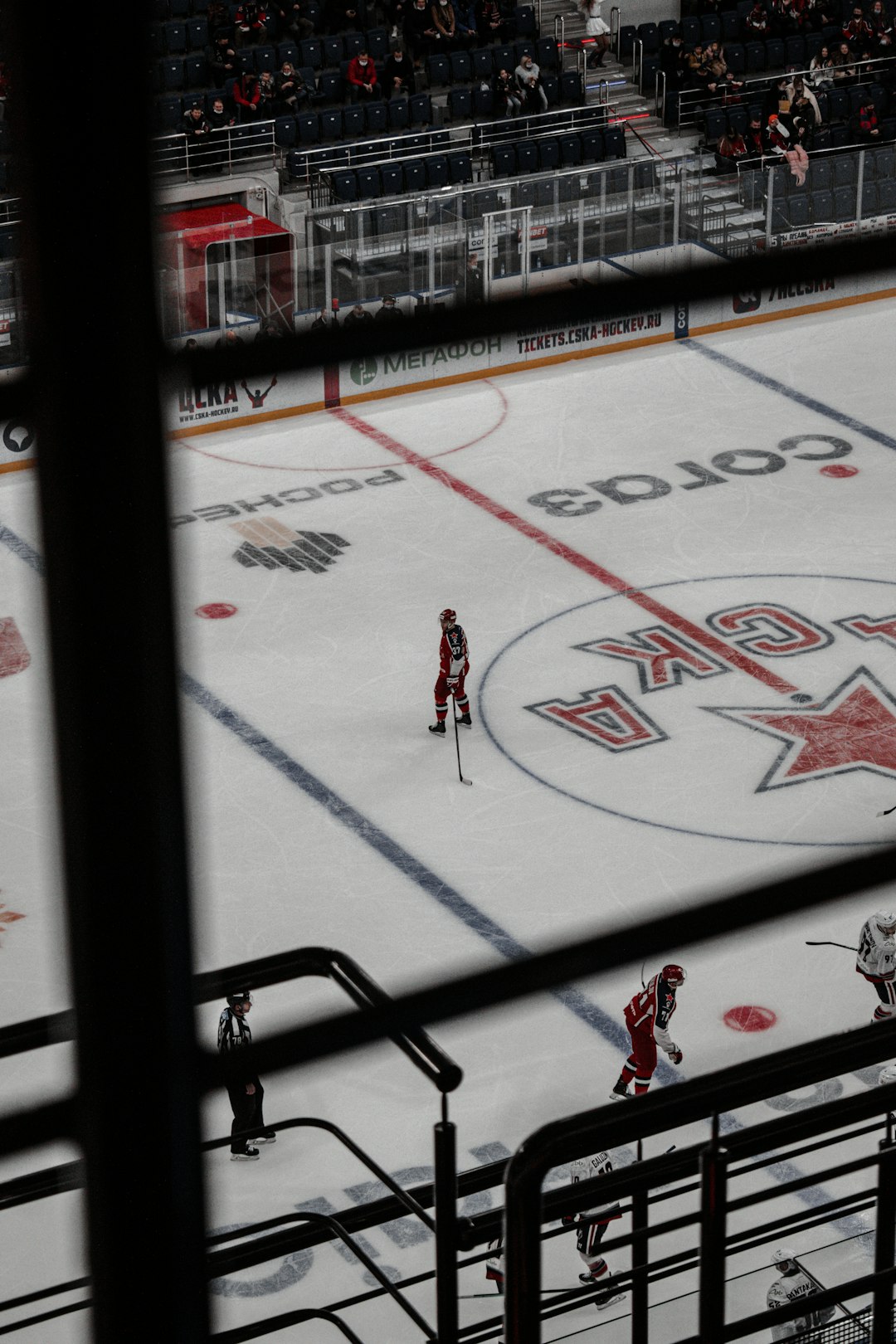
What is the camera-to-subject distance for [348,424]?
15.4 metres

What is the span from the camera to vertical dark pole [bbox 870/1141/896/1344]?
1926mm

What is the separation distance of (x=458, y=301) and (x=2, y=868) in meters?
9.07

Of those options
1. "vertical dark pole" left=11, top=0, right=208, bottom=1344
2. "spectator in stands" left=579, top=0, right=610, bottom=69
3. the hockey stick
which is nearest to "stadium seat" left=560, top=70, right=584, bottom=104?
"spectator in stands" left=579, top=0, right=610, bottom=69

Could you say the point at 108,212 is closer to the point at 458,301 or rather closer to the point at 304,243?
the point at 458,301

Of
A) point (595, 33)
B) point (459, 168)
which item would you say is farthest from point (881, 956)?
point (595, 33)

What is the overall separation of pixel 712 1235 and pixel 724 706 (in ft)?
32.6

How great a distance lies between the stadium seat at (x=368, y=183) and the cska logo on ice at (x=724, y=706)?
19.8ft

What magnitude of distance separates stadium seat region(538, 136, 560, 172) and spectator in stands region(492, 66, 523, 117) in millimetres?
566

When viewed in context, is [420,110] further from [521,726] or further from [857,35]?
[521,726]

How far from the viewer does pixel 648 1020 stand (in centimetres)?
745

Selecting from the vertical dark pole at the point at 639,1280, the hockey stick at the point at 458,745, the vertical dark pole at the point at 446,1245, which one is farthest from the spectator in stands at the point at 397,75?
the vertical dark pole at the point at 446,1245

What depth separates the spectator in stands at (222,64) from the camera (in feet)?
57.6

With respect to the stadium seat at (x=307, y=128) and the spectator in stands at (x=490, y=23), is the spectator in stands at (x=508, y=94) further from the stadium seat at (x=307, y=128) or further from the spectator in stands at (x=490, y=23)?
the stadium seat at (x=307, y=128)

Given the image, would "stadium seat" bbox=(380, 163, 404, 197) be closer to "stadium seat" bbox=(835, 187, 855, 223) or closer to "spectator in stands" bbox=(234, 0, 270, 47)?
"spectator in stands" bbox=(234, 0, 270, 47)
